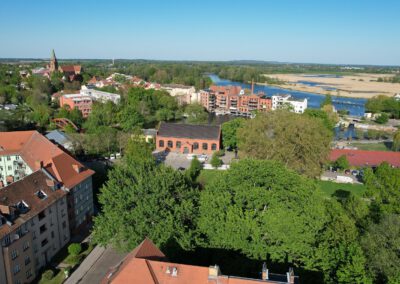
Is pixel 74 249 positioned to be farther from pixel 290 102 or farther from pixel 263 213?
pixel 290 102

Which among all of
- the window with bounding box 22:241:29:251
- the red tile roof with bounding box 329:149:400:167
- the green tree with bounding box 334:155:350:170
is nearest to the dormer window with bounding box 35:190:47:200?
the window with bounding box 22:241:29:251

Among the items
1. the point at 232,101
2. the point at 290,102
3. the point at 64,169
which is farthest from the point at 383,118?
the point at 64,169

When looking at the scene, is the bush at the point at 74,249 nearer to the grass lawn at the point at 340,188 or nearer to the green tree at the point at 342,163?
the grass lawn at the point at 340,188

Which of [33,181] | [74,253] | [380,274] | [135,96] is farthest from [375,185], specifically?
[135,96]

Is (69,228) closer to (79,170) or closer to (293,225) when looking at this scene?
(79,170)

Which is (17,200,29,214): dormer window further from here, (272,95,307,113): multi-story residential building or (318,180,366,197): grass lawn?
(272,95,307,113): multi-story residential building

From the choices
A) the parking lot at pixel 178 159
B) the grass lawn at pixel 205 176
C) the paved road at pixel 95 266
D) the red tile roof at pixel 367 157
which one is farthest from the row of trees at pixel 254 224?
the red tile roof at pixel 367 157
